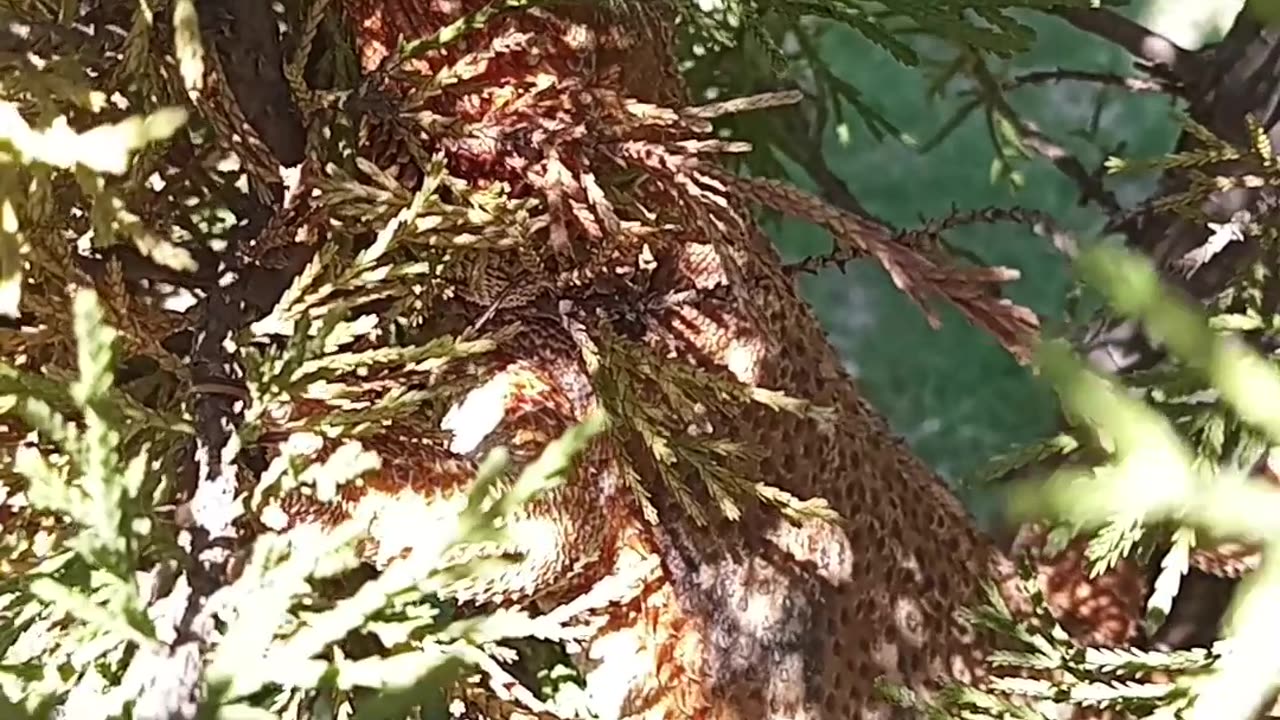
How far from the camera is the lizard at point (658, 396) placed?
0.70 meters

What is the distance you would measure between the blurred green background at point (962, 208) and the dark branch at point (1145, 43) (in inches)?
35.1

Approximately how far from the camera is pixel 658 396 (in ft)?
2.55

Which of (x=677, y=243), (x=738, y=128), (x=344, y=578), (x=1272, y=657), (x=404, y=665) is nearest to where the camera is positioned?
(x=1272, y=657)

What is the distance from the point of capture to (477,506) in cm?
54

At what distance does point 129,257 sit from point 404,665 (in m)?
0.32

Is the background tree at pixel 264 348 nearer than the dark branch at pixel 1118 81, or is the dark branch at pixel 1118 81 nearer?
the background tree at pixel 264 348

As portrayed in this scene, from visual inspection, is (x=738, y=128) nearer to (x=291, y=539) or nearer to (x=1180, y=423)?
(x=1180, y=423)

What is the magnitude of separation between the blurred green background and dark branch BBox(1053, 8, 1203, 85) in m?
→ 0.89

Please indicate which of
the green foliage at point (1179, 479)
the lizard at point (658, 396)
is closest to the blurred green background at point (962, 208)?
the lizard at point (658, 396)

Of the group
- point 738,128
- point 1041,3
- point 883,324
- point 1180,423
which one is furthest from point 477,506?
point 883,324

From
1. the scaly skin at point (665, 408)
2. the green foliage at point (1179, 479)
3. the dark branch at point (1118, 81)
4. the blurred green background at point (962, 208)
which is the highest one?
the blurred green background at point (962, 208)

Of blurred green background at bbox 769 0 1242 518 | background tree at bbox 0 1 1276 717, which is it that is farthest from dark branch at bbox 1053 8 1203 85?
blurred green background at bbox 769 0 1242 518

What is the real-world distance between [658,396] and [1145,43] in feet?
2.02

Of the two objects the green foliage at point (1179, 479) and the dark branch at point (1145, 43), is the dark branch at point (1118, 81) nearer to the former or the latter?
the dark branch at point (1145, 43)
